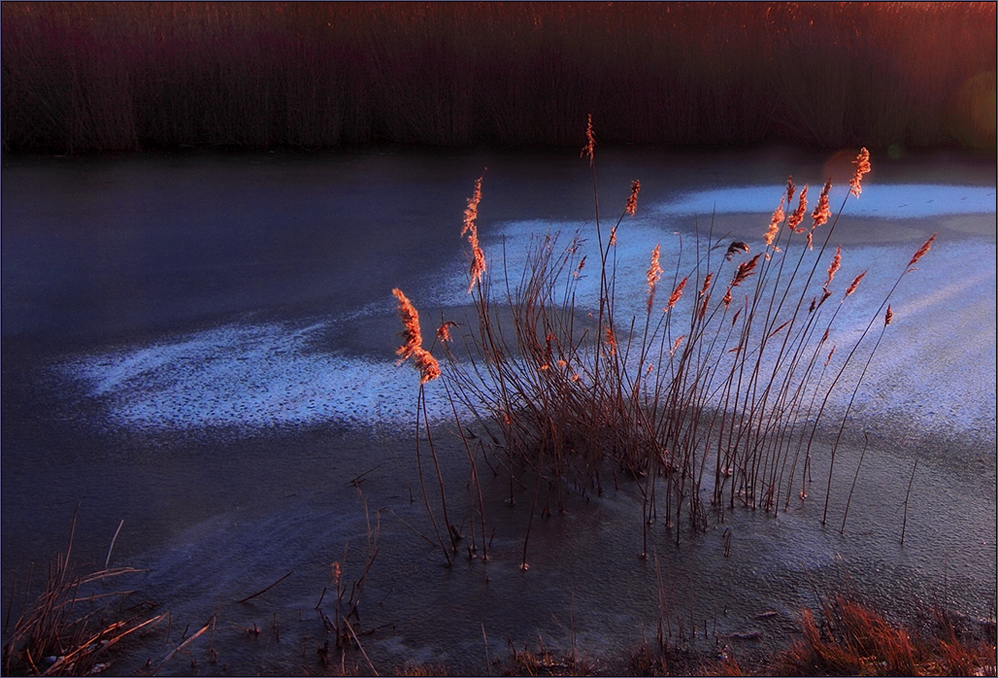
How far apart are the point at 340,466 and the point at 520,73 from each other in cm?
717

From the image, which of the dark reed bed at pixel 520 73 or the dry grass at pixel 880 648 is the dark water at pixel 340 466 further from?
the dark reed bed at pixel 520 73

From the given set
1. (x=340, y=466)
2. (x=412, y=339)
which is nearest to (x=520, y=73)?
(x=340, y=466)

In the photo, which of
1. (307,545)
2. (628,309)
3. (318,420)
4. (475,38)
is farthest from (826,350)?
(475,38)

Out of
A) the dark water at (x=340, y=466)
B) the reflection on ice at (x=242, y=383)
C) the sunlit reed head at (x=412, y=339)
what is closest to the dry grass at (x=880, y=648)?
the dark water at (x=340, y=466)

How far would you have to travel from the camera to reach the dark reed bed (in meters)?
9.15

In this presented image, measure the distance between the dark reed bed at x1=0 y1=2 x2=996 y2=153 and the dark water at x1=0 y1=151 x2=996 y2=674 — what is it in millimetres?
3277

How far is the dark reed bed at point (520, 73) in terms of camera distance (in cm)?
915

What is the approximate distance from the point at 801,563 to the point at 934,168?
22.8 feet

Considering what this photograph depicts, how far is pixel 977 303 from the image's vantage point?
175 inches

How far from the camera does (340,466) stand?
9.59 ft

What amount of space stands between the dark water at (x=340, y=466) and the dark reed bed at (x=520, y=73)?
328 cm

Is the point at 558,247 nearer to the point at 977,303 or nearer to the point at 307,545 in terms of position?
the point at 977,303

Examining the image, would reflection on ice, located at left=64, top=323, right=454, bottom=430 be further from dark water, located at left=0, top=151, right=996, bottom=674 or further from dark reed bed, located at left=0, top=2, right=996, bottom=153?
dark reed bed, located at left=0, top=2, right=996, bottom=153

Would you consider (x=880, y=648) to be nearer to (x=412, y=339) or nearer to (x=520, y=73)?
(x=412, y=339)
